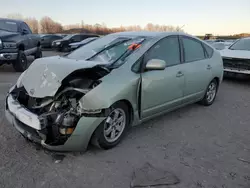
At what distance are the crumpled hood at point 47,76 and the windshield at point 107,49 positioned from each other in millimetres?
576

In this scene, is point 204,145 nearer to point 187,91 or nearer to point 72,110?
point 187,91

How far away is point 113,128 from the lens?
3451 millimetres

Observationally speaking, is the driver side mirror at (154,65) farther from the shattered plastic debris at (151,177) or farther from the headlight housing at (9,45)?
the headlight housing at (9,45)

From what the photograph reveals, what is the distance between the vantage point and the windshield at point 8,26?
1002 cm

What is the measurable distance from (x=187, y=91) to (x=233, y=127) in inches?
40.8

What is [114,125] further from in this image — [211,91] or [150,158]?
[211,91]

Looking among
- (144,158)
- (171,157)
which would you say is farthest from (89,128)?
(171,157)

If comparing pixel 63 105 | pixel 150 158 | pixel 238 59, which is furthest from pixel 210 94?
pixel 63 105

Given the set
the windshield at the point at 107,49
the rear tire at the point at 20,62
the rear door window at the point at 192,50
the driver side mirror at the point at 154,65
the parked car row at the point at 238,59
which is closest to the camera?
the driver side mirror at the point at 154,65

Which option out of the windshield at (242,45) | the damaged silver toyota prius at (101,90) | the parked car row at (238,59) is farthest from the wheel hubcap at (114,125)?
the windshield at (242,45)

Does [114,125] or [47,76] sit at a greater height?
[47,76]

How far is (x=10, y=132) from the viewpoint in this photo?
3.83 meters

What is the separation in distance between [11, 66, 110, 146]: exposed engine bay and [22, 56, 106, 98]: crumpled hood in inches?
3.8

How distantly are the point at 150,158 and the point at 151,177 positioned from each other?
442 mm
